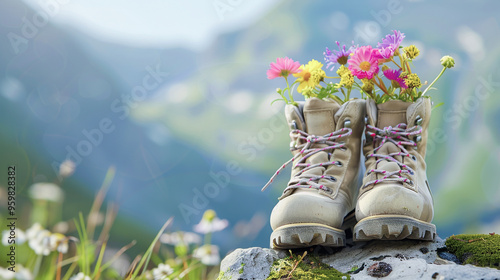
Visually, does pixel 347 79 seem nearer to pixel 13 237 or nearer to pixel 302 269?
pixel 302 269

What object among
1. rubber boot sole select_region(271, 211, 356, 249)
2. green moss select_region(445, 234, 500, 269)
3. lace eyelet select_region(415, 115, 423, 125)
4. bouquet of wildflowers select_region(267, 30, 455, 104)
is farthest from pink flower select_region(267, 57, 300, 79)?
green moss select_region(445, 234, 500, 269)

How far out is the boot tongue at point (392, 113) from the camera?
1436 mm

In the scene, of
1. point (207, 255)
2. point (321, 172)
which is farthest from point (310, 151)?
point (207, 255)

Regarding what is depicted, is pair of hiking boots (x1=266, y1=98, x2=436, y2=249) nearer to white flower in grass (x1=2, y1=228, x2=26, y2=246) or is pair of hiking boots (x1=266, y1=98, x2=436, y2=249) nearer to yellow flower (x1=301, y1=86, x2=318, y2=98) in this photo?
yellow flower (x1=301, y1=86, x2=318, y2=98)

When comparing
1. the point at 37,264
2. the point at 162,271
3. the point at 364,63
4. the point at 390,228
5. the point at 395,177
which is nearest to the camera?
the point at 390,228

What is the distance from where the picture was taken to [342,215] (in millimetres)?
1369

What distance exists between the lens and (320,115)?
146cm

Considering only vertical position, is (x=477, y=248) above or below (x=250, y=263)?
above

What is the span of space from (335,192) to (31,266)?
3.39 feet

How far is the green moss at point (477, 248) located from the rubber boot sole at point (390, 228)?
114 mm

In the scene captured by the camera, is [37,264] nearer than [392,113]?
No

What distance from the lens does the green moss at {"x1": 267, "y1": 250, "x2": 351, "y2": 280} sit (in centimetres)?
116

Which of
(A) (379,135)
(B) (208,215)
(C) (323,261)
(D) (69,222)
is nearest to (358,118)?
(A) (379,135)

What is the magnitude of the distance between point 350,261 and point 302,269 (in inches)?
6.1
